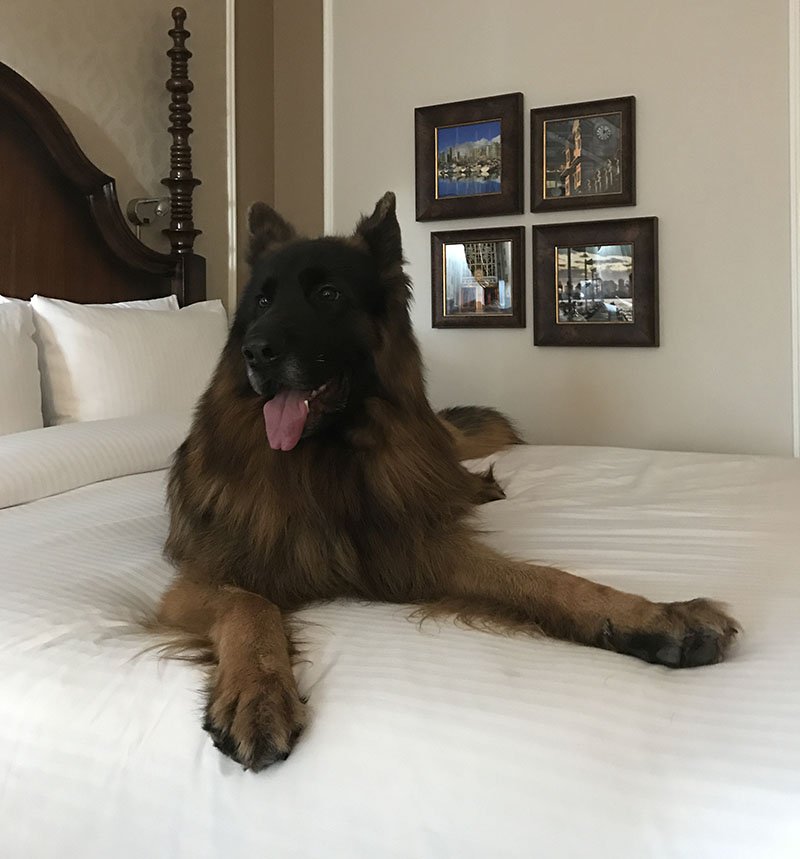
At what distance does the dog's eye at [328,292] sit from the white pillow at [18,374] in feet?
3.45

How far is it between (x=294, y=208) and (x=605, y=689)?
11.7 ft

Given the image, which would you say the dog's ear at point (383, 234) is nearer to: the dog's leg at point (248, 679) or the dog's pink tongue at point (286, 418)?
the dog's pink tongue at point (286, 418)

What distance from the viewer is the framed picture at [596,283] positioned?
3291mm

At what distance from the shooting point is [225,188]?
382 cm

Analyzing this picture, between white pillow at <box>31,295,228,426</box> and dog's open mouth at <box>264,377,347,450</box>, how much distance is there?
1126mm

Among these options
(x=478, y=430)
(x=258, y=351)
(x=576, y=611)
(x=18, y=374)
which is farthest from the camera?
(x=478, y=430)

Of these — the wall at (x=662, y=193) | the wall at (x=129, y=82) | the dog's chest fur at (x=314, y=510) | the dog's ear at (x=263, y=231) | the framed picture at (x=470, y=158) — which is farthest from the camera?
the framed picture at (x=470, y=158)

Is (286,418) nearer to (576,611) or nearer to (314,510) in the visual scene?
(314,510)

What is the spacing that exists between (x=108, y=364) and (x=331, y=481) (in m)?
1.25

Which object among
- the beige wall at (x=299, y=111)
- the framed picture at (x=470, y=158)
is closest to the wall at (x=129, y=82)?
the beige wall at (x=299, y=111)

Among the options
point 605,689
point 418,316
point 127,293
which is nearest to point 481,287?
point 418,316

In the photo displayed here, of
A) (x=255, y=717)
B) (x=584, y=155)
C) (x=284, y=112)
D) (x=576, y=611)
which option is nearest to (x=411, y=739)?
(x=255, y=717)

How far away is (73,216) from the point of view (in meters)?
2.94

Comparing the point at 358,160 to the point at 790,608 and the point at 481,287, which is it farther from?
the point at 790,608
